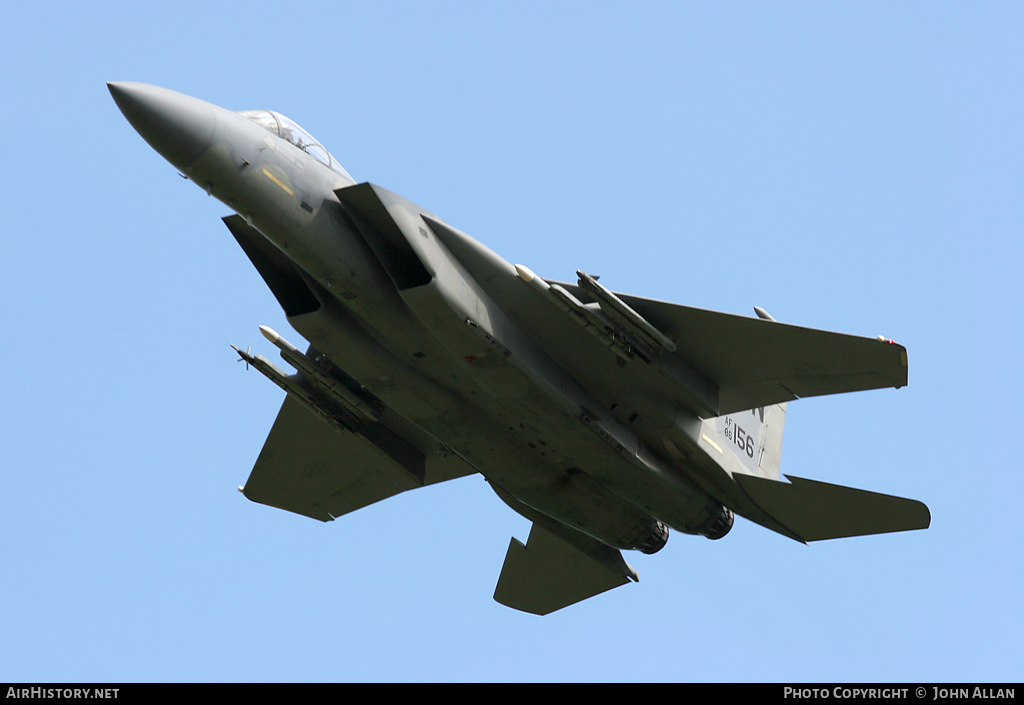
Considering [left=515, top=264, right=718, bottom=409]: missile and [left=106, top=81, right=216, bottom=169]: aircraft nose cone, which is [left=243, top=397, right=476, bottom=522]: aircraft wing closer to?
A: [left=515, top=264, right=718, bottom=409]: missile

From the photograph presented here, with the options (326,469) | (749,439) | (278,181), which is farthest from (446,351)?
(749,439)

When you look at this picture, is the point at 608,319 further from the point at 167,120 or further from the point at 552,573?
the point at 552,573

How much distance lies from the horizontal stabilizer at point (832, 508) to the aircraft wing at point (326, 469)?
532cm

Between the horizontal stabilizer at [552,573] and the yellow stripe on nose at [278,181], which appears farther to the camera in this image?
the horizontal stabilizer at [552,573]

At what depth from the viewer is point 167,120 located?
47.0 ft

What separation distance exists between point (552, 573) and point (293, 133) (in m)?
10.1

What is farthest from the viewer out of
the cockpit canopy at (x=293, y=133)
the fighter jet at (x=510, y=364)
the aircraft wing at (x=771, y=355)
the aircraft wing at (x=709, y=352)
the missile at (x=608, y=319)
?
the aircraft wing at (x=771, y=355)

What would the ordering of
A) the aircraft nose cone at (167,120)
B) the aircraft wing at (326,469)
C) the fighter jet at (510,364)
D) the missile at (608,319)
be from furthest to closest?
the aircraft wing at (326,469) → the missile at (608,319) → the fighter jet at (510,364) → the aircraft nose cone at (167,120)

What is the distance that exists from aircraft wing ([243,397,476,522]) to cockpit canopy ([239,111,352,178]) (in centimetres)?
588

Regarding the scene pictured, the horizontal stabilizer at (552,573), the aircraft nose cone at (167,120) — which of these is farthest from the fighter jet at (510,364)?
the horizontal stabilizer at (552,573)

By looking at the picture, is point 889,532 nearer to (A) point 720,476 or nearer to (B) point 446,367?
(A) point 720,476

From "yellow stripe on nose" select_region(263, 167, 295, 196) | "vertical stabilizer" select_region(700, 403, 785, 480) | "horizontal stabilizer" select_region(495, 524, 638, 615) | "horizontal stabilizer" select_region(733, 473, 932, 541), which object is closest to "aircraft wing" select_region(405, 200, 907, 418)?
"vertical stabilizer" select_region(700, 403, 785, 480)

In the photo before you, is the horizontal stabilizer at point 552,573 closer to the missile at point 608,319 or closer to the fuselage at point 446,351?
the fuselage at point 446,351

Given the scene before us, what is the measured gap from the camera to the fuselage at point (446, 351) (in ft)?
48.8
